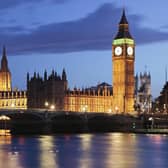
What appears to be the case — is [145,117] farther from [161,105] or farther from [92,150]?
[92,150]

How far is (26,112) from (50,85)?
37.7m

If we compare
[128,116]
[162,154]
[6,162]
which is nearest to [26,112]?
[128,116]

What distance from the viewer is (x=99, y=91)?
493ft

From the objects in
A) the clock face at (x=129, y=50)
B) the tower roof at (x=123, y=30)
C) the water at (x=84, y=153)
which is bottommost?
the water at (x=84, y=153)

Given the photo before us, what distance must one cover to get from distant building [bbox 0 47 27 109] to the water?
6155cm

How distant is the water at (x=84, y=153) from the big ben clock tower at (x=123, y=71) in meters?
58.2

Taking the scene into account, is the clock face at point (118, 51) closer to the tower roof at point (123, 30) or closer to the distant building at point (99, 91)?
the distant building at point (99, 91)

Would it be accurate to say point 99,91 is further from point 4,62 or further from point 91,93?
point 4,62

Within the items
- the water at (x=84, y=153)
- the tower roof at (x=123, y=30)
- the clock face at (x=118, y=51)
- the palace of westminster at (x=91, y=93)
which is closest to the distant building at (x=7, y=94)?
the palace of westminster at (x=91, y=93)

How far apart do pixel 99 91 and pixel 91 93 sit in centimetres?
333

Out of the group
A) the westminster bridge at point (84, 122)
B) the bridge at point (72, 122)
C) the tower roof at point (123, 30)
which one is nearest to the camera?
the bridge at point (72, 122)

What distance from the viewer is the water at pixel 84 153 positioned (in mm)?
57656

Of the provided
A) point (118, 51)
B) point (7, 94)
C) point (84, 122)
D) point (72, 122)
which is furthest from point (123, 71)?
point (84, 122)

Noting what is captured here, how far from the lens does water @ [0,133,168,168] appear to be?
57656 millimetres
